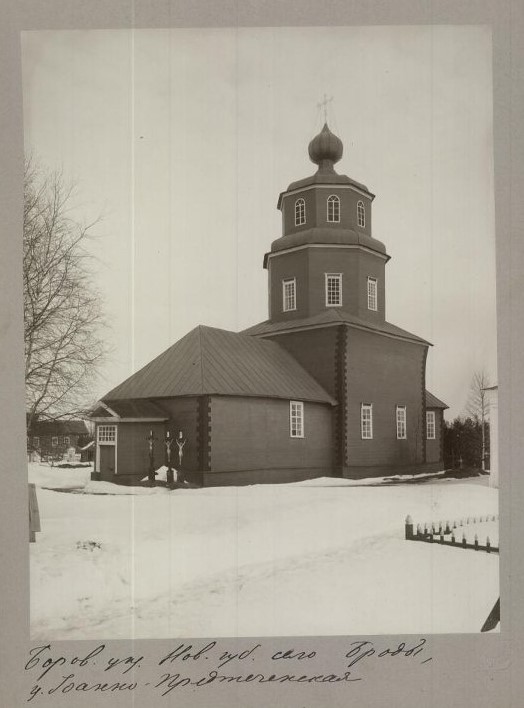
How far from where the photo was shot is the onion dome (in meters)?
6.70

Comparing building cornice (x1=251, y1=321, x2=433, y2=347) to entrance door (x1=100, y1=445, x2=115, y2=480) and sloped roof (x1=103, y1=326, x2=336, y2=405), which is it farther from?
entrance door (x1=100, y1=445, x2=115, y2=480)

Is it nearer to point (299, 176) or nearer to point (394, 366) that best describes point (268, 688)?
point (394, 366)

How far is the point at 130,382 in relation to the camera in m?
6.70

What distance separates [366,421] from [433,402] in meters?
1.20

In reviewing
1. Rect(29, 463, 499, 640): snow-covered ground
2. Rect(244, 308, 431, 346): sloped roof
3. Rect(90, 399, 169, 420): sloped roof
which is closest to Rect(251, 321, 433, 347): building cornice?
Rect(244, 308, 431, 346): sloped roof

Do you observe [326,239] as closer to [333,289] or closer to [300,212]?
[333,289]

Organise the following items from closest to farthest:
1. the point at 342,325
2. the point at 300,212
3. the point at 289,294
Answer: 1. the point at 300,212
2. the point at 289,294
3. the point at 342,325

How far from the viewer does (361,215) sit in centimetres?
Answer: 753

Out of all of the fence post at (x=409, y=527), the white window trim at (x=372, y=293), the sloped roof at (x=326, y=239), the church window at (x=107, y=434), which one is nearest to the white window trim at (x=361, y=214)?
Answer: the sloped roof at (x=326, y=239)

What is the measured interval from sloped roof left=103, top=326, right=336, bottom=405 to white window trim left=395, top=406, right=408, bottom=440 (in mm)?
952

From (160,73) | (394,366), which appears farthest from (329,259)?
(160,73)

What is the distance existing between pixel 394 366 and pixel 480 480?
1.84 meters

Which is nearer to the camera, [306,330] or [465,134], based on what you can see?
[465,134]

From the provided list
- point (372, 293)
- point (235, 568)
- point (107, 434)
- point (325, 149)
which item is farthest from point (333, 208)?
point (235, 568)
